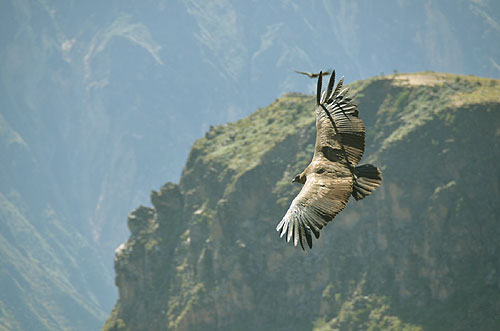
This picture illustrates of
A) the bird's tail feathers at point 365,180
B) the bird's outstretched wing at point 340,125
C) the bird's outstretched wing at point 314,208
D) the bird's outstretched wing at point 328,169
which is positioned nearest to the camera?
the bird's outstretched wing at point 314,208

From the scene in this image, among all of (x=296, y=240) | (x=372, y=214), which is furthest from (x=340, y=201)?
(x=372, y=214)

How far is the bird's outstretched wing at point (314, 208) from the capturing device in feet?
79.5

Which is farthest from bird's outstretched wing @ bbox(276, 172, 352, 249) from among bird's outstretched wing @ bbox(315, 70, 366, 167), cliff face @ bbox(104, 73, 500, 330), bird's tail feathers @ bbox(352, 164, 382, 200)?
cliff face @ bbox(104, 73, 500, 330)

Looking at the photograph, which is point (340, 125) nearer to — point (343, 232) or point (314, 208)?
point (314, 208)

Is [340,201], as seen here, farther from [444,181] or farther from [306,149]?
[306,149]

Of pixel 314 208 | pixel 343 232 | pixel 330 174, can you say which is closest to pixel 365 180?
pixel 330 174

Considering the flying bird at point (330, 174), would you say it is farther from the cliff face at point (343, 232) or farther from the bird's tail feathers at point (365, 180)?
the cliff face at point (343, 232)

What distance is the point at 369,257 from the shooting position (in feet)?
361

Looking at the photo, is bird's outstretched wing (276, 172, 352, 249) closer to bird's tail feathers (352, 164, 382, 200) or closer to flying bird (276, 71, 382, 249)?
flying bird (276, 71, 382, 249)

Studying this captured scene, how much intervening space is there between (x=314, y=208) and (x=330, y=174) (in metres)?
1.88

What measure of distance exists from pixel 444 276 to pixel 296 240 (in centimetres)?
8215

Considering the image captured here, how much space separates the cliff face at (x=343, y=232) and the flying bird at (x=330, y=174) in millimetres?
69360

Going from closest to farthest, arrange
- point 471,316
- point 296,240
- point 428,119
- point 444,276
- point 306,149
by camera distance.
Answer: point 296,240 → point 471,316 → point 444,276 → point 428,119 → point 306,149

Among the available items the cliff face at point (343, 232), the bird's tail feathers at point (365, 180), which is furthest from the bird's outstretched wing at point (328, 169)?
the cliff face at point (343, 232)
